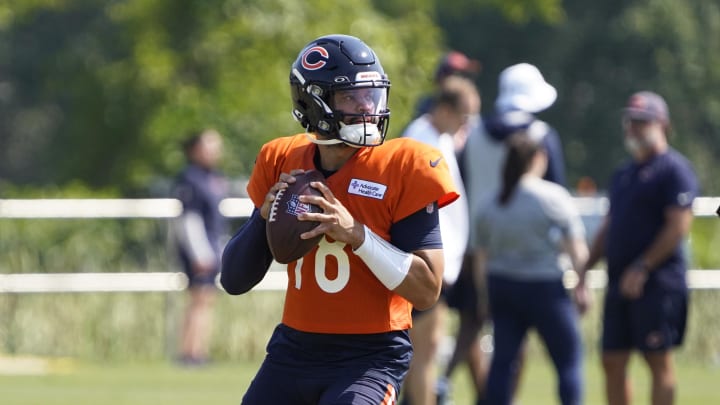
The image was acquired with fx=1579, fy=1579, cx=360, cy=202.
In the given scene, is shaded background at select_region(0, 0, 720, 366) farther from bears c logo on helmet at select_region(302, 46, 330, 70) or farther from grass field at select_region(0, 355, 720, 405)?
bears c logo on helmet at select_region(302, 46, 330, 70)

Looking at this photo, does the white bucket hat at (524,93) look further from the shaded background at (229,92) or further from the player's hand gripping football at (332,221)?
the shaded background at (229,92)

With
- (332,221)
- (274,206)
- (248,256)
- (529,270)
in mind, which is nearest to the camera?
(332,221)

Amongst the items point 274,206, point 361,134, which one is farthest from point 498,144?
point 274,206

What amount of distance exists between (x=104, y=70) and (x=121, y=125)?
2.91 feet

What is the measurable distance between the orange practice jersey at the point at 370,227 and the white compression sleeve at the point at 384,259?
127 mm

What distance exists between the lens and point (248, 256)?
570cm

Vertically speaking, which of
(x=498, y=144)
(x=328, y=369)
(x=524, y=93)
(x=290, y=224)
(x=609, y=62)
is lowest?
(x=328, y=369)

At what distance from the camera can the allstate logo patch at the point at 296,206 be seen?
5337 mm

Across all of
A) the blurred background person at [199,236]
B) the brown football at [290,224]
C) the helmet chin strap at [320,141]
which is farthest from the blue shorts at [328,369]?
the blurred background person at [199,236]

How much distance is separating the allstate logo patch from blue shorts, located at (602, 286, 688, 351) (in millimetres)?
4107

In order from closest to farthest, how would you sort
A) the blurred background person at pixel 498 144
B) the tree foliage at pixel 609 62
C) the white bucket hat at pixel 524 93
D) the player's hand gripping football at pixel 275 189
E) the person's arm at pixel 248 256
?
the player's hand gripping football at pixel 275 189 → the person's arm at pixel 248 256 → the blurred background person at pixel 498 144 → the white bucket hat at pixel 524 93 → the tree foliage at pixel 609 62

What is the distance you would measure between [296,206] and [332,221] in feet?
0.44

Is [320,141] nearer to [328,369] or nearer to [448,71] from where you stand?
[328,369]

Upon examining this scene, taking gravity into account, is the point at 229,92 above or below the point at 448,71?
Result: above
